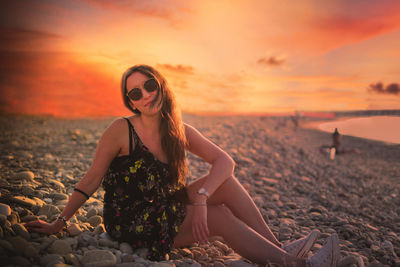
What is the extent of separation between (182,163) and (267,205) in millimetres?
2730

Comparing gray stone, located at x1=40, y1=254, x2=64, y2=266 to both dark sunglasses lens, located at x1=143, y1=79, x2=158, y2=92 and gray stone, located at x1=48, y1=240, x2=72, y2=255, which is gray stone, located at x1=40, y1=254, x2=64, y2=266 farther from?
dark sunglasses lens, located at x1=143, y1=79, x2=158, y2=92

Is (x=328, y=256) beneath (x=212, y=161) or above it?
beneath

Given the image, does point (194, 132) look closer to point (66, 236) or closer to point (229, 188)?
point (229, 188)

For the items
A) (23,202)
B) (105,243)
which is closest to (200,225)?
(105,243)

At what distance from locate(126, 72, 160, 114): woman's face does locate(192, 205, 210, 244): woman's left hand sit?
1012 millimetres

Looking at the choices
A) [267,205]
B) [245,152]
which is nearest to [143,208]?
[267,205]

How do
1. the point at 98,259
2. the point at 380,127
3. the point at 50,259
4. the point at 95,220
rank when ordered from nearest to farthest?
the point at 50,259 → the point at 98,259 → the point at 95,220 → the point at 380,127

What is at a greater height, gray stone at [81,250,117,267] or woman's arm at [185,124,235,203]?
woman's arm at [185,124,235,203]

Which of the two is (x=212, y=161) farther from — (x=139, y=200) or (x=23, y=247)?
(x=23, y=247)

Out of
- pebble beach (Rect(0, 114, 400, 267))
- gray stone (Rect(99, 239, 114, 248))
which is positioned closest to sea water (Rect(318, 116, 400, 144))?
pebble beach (Rect(0, 114, 400, 267))

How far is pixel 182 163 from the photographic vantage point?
2883 mm

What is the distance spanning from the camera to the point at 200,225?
8.73 ft

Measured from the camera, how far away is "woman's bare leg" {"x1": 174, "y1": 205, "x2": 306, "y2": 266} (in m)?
2.58

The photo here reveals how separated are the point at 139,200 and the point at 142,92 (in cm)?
98
